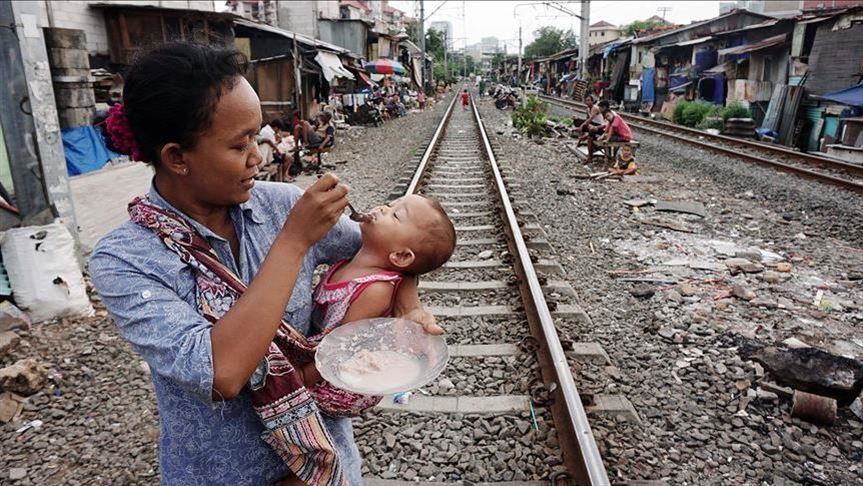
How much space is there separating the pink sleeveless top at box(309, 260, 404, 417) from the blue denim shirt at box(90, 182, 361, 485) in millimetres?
62

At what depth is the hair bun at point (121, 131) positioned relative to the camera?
1178 mm

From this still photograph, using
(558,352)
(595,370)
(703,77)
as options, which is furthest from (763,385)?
(703,77)

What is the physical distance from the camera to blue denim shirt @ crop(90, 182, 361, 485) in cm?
101

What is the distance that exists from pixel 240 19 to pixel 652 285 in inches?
540

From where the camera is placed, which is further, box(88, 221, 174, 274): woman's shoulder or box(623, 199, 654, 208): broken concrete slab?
box(623, 199, 654, 208): broken concrete slab

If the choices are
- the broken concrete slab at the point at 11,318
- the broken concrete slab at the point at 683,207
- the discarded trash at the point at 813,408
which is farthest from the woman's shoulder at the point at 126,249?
the broken concrete slab at the point at 683,207

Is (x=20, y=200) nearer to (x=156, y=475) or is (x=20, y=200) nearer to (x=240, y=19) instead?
(x=156, y=475)

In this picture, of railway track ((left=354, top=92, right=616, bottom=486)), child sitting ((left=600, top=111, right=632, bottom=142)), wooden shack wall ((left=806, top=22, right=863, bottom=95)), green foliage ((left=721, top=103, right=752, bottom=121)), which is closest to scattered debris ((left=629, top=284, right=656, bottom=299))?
railway track ((left=354, top=92, right=616, bottom=486))

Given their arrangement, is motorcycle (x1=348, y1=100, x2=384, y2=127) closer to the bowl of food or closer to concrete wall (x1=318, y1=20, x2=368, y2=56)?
concrete wall (x1=318, y1=20, x2=368, y2=56)

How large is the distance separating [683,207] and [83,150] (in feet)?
27.0

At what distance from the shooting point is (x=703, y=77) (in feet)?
75.9

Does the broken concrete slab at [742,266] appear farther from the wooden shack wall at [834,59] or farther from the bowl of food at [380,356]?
the wooden shack wall at [834,59]

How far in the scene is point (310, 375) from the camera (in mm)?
1299

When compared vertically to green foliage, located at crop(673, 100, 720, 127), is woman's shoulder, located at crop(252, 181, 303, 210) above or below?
above
